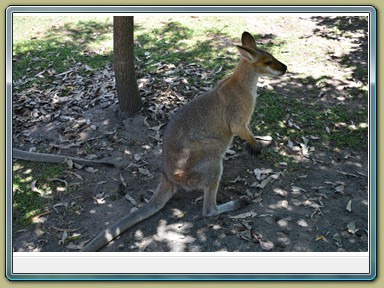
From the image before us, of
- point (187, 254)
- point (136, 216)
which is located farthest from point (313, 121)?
point (187, 254)

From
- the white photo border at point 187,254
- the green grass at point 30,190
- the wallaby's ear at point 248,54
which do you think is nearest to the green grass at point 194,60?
the green grass at point 30,190

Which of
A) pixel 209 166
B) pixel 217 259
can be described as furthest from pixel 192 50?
pixel 217 259

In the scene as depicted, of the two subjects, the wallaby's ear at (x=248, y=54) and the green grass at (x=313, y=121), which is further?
the green grass at (x=313, y=121)

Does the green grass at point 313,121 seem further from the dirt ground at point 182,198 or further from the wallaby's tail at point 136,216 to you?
the wallaby's tail at point 136,216

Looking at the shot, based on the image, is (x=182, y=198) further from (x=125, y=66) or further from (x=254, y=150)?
(x=125, y=66)

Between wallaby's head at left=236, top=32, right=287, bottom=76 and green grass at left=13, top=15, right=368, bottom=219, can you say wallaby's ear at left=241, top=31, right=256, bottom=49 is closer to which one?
wallaby's head at left=236, top=32, right=287, bottom=76

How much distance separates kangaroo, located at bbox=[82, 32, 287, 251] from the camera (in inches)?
216

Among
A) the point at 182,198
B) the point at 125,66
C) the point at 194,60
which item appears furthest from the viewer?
the point at 194,60

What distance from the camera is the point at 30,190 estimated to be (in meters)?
6.18

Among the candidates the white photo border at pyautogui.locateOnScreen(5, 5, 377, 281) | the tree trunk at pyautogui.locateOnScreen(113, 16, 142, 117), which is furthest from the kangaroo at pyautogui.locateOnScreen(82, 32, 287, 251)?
the tree trunk at pyautogui.locateOnScreen(113, 16, 142, 117)

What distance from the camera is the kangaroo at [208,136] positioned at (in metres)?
5.48

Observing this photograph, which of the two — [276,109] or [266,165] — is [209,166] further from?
[276,109]

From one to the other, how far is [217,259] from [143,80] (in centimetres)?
470

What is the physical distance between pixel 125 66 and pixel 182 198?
8.04 ft
